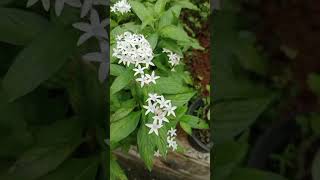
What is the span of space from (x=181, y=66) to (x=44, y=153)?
36cm

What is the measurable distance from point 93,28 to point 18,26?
0.54ft

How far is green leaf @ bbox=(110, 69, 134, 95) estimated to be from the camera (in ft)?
4.27

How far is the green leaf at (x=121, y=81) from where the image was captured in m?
1.30

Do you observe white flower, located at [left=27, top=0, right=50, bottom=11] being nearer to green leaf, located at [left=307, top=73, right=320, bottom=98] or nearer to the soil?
the soil

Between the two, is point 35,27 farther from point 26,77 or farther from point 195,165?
point 195,165

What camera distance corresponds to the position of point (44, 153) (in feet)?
4.32

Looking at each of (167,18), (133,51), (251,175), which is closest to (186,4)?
(167,18)

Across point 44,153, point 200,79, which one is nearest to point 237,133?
point 200,79

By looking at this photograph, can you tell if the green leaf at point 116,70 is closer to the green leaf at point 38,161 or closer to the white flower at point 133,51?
the white flower at point 133,51

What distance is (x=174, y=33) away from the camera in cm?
135

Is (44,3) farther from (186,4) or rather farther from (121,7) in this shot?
(186,4)

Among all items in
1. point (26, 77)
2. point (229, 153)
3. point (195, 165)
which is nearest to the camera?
point (26, 77)

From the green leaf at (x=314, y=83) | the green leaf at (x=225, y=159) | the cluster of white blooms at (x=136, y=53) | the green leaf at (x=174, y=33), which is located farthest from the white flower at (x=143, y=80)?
the green leaf at (x=314, y=83)

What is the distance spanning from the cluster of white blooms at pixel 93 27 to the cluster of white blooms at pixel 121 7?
0.20ft
